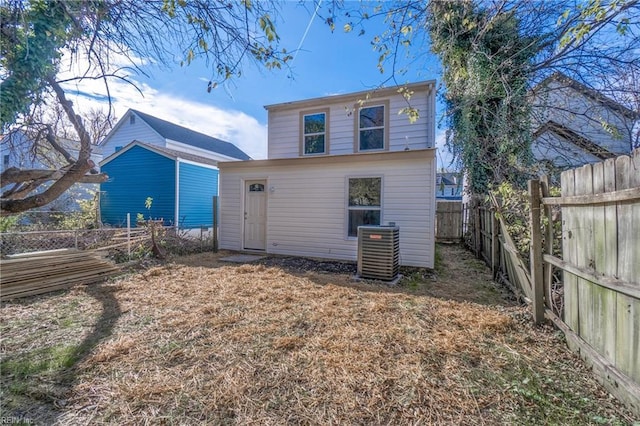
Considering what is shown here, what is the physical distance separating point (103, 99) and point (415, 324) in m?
4.09

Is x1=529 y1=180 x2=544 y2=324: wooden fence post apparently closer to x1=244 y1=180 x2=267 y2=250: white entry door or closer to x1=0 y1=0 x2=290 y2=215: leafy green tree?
x1=0 y1=0 x2=290 y2=215: leafy green tree

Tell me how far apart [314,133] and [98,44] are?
6.40m

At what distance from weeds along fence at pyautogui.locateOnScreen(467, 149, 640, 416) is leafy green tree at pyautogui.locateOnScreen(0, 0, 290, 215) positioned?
2.80 meters

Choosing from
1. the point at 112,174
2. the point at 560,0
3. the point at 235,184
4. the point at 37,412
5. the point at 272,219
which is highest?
the point at 560,0

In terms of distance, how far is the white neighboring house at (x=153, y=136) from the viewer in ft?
49.2

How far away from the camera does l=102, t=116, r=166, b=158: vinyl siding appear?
15.0 m

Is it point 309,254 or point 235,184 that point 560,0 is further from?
point 235,184

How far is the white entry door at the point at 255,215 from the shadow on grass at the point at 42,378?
205 inches

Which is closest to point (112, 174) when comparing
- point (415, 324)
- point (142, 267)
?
point (142, 267)

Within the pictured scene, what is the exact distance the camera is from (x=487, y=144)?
6.99m

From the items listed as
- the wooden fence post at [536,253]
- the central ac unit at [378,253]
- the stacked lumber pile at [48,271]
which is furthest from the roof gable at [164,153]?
the wooden fence post at [536,253]

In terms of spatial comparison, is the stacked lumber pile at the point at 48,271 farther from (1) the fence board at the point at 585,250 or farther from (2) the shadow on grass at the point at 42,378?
(1) the fence board at the point at 585,250

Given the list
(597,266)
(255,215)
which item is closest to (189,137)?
(255,215)

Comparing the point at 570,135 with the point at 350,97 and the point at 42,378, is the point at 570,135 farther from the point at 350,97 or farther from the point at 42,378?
the point at 42,378
